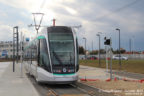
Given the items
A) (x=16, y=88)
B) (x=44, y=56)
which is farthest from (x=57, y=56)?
(x=16, y=88)

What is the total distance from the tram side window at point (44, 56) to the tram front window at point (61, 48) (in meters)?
0.36

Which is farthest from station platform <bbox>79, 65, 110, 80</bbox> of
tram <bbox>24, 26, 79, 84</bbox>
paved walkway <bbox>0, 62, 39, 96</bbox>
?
tram <bbox>24, 26, 79, 84</bbox>

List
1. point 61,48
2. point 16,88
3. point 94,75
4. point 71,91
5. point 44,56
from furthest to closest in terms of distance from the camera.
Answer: point 94,75 → point 44,56 → point 61,48 → point 16,88 → point 71,91

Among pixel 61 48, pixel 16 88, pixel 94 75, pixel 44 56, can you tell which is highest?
pixel 61 48

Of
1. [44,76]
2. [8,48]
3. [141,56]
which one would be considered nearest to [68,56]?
[44,76]

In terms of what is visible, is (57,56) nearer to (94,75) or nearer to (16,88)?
(16,88)

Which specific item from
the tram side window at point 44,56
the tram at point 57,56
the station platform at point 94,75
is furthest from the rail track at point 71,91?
the station platform at point 94,75

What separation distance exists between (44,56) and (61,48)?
121cm

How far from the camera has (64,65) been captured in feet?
52.4

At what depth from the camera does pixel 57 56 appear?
16.1m

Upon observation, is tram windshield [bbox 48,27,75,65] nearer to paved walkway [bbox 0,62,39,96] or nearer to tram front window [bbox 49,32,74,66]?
tram front window [bbox 49,32,74,66]

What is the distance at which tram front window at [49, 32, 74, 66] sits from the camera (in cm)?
1608

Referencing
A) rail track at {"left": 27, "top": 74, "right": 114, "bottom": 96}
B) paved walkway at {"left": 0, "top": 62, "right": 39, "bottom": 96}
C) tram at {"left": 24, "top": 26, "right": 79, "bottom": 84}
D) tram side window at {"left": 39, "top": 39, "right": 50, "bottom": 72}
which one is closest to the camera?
rail track at {"left": 27, "top": 74, "right": 114, "bottom": 96}

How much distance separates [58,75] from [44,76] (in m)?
0.94
